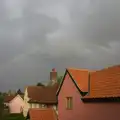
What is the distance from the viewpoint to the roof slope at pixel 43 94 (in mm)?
65062

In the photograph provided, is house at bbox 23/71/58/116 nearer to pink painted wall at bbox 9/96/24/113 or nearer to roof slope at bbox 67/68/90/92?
pink painted wall at bbox 9/96/24/113

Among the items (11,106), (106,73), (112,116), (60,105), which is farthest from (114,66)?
(11,106)

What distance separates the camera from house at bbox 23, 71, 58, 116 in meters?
64.3

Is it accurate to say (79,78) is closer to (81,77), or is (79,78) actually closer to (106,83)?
(81,77)

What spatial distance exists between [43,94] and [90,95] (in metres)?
37.7

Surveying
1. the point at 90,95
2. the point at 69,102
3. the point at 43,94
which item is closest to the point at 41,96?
the point at 43,94

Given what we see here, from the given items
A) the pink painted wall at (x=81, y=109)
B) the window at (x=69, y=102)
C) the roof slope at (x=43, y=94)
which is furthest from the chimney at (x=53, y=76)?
the window at (x=69, y=102)

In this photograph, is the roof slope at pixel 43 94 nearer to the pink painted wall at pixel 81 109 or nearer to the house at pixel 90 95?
the pink painted wall at pixel 81 109

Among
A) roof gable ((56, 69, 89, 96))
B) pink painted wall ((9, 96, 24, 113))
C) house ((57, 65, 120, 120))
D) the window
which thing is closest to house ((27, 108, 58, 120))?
house ((57, 65, 120, 120))

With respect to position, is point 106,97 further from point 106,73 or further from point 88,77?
point 88,77

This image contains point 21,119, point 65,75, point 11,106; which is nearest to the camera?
point 65,75

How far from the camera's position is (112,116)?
28.2 meters

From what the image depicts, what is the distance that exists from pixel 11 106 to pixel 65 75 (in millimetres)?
58037

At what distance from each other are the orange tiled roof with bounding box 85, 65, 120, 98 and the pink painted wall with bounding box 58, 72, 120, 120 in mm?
967
